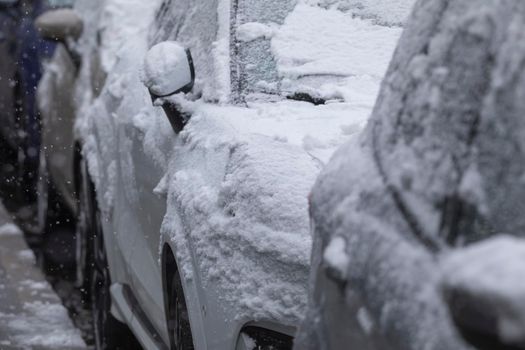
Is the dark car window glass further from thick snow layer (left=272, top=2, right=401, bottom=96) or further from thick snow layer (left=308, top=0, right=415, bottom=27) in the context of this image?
thick snow layer (left=308, top=0, right=415, bottom=27)

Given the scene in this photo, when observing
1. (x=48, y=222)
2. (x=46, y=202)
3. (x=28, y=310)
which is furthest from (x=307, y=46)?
(x=48, y=222)

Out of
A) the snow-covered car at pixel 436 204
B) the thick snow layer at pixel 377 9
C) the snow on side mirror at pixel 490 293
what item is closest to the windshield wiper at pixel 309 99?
the thick snow layer at pixel 377 9

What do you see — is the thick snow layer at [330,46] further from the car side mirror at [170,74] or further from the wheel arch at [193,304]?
the wheel arch at [193,304]

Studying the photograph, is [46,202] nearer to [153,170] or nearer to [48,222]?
[48,222]

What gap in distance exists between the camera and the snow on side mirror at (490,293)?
1059 millimetres

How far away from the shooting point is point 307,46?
3.43 metres

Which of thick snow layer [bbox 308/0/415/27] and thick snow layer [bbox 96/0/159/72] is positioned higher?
thick snow layer [bbox 308/0/415/27]

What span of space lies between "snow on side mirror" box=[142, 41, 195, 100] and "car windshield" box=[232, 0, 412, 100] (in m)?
0.15

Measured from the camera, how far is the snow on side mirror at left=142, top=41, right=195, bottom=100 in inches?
131

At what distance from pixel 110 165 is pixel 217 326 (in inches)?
67.4

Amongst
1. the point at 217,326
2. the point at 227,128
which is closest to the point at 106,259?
the point at 227,128

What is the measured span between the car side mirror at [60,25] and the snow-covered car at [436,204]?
12.9 feet

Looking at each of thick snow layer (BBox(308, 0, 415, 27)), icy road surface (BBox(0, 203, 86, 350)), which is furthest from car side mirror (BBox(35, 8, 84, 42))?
thick snow layer (BBox(308, 0, 415, 27))

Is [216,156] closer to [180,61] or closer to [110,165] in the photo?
[180,61]
